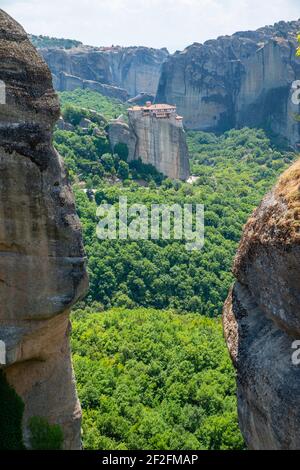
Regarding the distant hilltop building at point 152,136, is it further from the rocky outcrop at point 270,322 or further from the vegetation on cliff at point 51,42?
the vegetation on cliff at point 51,42

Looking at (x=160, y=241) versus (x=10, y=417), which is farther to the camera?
(x=160, y=241)

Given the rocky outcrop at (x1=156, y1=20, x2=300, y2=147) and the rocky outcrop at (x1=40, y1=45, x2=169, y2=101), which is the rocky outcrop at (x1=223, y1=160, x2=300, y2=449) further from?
the rocky outcrop at (x1=40, y1=45, x2=169, y2=101)

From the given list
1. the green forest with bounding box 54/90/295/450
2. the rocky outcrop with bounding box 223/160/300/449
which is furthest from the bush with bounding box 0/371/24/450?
the green forest with bounding box 54/90/295/450

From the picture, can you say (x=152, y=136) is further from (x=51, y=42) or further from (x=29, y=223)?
(x=51, y=42)

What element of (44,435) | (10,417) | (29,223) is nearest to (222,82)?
(29,223)

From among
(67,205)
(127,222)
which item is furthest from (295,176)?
(127,222)

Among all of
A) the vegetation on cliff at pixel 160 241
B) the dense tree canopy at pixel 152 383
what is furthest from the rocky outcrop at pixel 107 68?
the dense tree canopy at pixel 152 383
